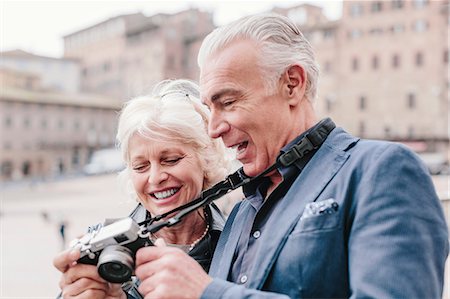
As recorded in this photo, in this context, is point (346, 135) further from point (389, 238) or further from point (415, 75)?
point (415, 75)

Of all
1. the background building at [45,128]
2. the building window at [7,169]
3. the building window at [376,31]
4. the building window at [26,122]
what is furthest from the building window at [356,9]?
the building window at [7,169]

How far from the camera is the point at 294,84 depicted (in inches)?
71.7

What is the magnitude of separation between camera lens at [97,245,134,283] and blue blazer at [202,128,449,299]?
8.6 inches

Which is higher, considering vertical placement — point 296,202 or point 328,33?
point 296,202

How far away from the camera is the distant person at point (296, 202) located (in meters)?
1.41

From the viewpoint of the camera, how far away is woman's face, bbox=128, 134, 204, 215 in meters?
2.43

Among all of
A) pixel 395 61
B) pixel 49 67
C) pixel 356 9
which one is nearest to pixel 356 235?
pixel 395 61

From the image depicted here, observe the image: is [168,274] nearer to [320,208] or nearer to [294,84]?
[320,208]

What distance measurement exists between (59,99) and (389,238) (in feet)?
204

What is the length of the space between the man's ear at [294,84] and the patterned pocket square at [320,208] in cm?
36

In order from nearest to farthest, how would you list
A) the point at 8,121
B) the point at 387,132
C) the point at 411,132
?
the point at 411,132 → the point at 387,132 → the point at 8,121

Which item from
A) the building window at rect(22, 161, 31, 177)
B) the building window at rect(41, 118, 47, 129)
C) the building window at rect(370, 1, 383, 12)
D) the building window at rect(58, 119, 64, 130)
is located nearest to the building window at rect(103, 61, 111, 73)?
the building window at rect(58, 119, 64, 130)

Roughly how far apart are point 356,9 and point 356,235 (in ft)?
165

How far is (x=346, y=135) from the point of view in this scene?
175 cm
